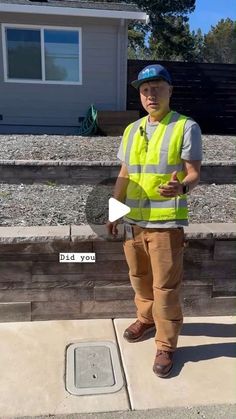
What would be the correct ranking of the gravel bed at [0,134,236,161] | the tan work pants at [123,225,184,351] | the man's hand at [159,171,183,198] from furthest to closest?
the gravel bed at [0,134,236,161], the tan work pants at [123,225,184,351], the man's hand at [159,171,183,198]

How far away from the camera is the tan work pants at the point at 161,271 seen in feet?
8.59

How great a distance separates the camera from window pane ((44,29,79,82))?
11305mm

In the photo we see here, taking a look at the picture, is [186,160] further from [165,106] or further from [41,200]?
[41,200]

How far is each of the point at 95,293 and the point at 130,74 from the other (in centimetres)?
981

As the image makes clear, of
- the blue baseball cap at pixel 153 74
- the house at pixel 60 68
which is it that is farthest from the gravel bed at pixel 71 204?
the house at pixel 60 68

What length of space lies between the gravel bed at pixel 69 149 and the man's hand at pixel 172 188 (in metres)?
4.20

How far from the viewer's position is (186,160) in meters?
2.50

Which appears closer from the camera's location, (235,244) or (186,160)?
(186,160)

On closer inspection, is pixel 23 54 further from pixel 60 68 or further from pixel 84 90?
pixel 84 90

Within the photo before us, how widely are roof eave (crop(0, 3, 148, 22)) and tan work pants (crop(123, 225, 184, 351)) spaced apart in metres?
9.36

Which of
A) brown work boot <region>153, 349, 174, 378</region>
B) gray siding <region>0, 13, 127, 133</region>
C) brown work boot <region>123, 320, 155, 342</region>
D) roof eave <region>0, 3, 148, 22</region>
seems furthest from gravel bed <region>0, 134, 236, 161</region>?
brown work boot <region>153, 349, 174, 378</region>

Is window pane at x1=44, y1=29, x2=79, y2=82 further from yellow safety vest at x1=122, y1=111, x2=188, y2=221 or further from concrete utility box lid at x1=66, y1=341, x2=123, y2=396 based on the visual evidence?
concrete utility box lid at x1=66, y1=341, x2=123, y2=396

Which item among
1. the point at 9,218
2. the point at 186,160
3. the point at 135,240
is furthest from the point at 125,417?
the point at 9,218
